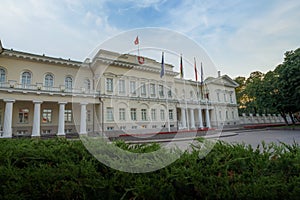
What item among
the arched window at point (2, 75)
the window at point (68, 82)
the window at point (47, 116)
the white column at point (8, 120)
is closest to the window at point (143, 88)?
the window at point (68, 82)

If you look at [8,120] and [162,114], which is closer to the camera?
[8,120]

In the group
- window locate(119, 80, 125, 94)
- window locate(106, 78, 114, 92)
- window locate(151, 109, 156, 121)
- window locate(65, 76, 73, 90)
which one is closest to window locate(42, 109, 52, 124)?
window locate(65, 76, 73, 90)

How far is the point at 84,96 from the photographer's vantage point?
19.0 metres

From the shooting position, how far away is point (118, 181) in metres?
2.12

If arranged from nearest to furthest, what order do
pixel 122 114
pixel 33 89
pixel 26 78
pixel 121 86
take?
pixel 33 89
pixel 26 78
pixel 122 114
pixel 121 86

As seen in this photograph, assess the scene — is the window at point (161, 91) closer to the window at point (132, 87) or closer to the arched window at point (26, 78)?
the window at point (132, 87)

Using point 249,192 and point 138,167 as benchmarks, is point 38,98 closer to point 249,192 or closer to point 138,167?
point 138,167

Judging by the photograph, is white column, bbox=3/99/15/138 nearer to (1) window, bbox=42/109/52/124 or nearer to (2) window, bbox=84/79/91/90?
(1) window, bbox=42/109/52/124

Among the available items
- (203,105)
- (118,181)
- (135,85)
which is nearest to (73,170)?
(118,181)

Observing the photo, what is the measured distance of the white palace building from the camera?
17078 mm

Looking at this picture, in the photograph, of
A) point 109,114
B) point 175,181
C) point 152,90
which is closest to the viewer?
point 175,181

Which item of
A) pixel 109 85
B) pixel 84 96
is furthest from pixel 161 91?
pixel 84 96

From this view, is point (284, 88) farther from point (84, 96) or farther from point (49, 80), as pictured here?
point (49, 80)

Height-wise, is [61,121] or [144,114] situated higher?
[144,114]
